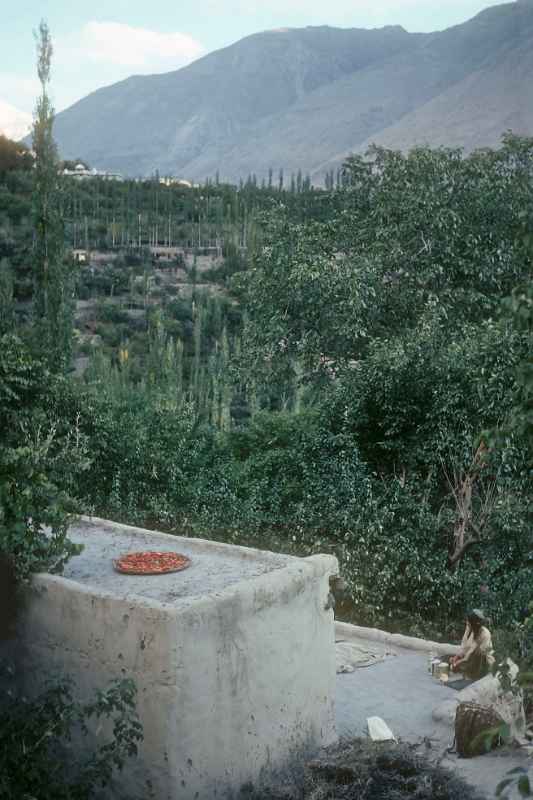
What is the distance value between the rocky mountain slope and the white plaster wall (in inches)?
1944

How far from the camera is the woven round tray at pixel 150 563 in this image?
632cm

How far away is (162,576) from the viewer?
6277 mm

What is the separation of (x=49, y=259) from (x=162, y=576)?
37.8ft

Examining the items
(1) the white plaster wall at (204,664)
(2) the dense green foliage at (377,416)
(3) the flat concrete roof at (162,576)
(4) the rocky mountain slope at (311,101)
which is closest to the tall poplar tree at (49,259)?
(2) the dense green foliage at (377,416)

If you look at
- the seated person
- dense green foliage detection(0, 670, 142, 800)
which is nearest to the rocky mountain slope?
the seated person

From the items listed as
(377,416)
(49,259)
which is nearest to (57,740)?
(377,416)

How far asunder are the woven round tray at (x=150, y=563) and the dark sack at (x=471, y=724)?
7.59 feet

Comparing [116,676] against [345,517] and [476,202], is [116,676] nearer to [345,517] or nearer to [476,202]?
[345,517]

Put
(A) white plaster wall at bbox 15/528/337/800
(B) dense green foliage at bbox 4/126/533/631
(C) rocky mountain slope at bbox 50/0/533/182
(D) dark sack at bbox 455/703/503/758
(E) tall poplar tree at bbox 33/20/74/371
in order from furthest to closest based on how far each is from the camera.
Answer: (C) rocky mountain slope at bbox 50/0/533/182 → (E) tall poplar tree at bbox 33/20/74/371 → (B) dense green foliage at bbox 4/126/533/631 → (D) dark sack at bbox 455/703/503/758 → (A) white plaster wall at bbox 15/528/337/800

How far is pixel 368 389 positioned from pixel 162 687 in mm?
7450

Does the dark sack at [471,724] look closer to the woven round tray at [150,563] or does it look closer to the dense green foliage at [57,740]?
the woven round tray at [150,563]

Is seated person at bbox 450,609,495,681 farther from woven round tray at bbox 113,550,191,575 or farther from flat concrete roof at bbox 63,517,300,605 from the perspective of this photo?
woven round tray at bbox 113,550,191,575

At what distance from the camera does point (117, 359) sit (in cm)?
2820

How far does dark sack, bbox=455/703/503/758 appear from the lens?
22.3 ft
